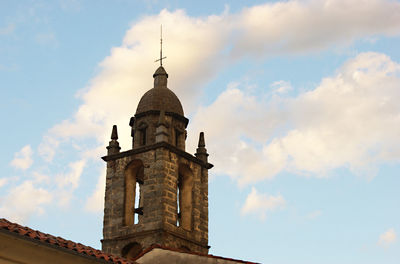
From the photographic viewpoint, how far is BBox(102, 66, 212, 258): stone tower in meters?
26.5

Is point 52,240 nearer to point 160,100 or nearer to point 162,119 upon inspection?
point 162,119

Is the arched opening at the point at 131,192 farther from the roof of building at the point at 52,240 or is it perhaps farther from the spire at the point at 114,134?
the roof of building at the point at 52,240

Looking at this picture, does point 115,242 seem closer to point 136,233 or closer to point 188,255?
point 136,233

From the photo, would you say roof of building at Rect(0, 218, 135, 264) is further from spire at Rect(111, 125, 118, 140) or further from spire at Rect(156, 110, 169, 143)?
spire at Rect(111, 125, 118, 140)

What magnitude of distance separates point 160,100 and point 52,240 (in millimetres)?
17858

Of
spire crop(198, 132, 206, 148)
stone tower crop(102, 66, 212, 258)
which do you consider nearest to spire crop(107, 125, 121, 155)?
stone tower crop(102, 66, 212, 258)

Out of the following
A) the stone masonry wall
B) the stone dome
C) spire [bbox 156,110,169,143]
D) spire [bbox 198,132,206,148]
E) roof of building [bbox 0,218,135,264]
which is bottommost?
roof of building [bbox 0,218,135,264]

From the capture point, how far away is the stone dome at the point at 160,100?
2919 cm

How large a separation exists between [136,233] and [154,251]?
10530mm

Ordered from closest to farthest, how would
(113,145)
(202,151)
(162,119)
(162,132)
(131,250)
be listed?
(131,250)
(162,132)
(162,119)
(113,145)
(202,151)

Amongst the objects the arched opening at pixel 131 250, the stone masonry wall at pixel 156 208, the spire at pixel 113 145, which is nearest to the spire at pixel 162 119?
the stone masonry wall at pixel 156 208

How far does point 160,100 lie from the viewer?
29.4m

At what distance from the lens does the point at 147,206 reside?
87.5 feet

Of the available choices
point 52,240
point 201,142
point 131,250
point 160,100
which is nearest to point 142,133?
point 160,100
